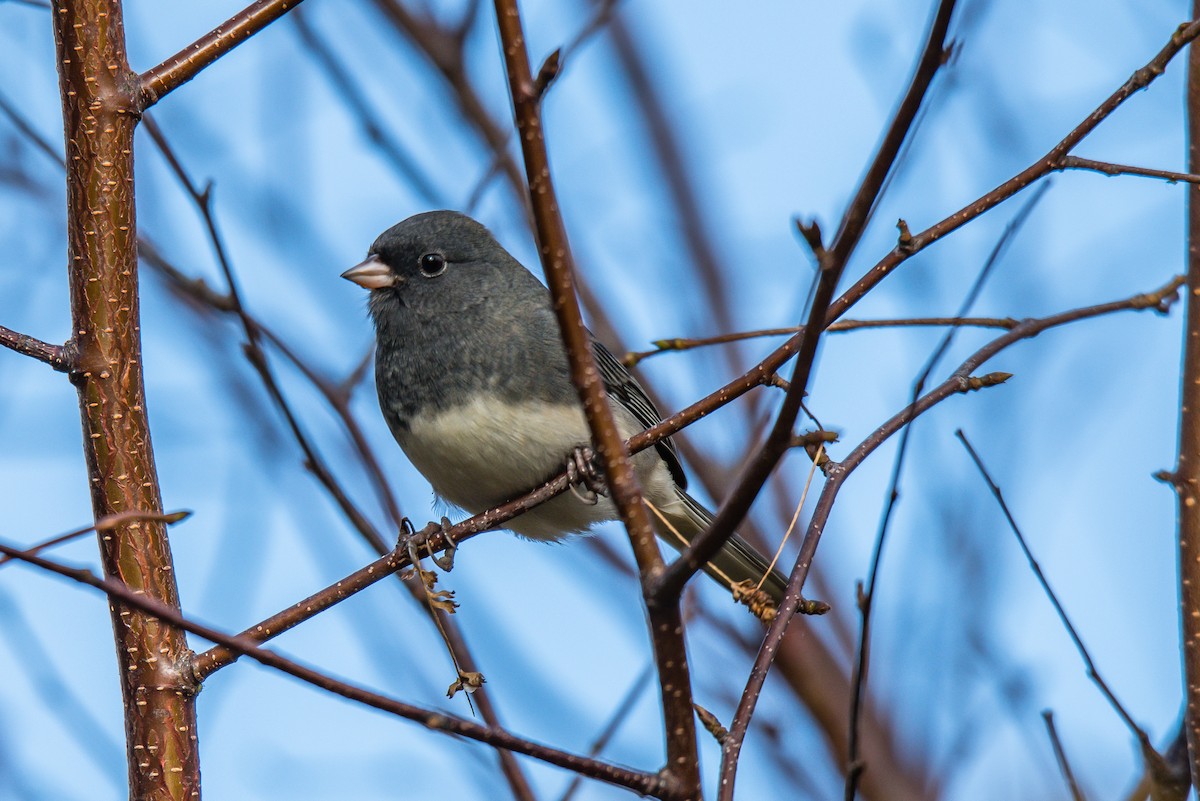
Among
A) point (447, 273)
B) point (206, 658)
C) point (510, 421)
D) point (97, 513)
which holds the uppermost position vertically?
point (447, 273)

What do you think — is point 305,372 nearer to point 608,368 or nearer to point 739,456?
point 608,368

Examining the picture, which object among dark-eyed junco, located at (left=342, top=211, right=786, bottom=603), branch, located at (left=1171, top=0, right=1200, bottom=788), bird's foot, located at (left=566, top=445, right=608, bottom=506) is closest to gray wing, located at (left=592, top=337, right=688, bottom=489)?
dark-eyed junco, located at (left=342, top=211, right=786, bottom=603)

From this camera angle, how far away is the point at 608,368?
3.55 m

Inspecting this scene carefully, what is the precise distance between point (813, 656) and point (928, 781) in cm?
47

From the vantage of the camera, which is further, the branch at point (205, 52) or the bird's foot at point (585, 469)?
the bird's foot at point (585, 469)

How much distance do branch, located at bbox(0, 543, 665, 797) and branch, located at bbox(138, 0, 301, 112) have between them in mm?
952

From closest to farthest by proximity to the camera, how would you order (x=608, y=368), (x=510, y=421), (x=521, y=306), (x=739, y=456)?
(x=510, y=421) → (x=521, y=306) → (x=608, y=368) → (x=739, y=456)

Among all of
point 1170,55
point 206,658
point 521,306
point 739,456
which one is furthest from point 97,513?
point 739,456

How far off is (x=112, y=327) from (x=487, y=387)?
45.0 inches

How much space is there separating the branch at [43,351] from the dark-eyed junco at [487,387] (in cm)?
99

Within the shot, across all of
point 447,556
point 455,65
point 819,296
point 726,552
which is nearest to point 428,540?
point 447,556

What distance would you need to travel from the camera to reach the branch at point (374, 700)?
3.93ft

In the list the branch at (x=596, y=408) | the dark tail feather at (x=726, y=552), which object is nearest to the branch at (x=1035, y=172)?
the branch at (x=596, y=408)

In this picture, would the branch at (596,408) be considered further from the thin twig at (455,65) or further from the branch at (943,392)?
the thin twig at (455,65)
